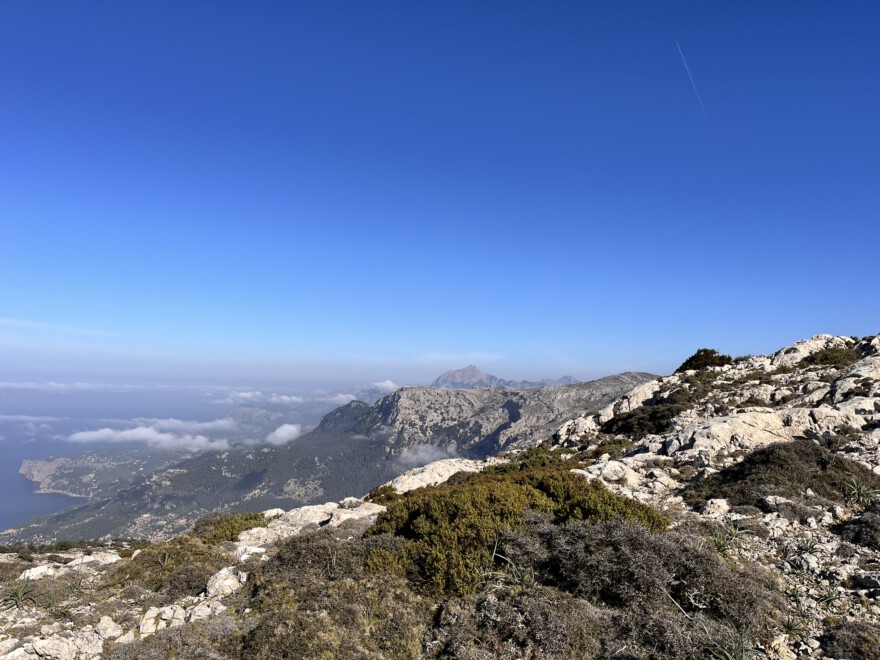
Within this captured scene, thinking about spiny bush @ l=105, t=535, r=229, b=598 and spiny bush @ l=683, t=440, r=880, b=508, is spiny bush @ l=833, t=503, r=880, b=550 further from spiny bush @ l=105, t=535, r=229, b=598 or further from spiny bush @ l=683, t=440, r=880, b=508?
spiny bush @ l=105, t=535, r=229, b=598

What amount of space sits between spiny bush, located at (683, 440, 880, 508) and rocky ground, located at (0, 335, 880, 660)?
0.18 ft

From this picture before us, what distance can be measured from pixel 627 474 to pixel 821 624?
10.4m

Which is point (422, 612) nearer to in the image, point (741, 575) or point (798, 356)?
point (741, 575)

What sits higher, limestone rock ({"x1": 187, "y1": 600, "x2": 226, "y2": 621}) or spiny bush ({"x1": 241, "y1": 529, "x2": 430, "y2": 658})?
spiny bush ({"x1": 241, "y1": 529, "x2": 430, "y2": 658})

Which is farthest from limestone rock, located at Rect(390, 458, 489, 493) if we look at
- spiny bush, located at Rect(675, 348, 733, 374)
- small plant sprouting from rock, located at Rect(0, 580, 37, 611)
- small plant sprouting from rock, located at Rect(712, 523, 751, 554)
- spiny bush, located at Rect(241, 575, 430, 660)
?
spiny bush, located at Rect(675, 348, 733, 374)

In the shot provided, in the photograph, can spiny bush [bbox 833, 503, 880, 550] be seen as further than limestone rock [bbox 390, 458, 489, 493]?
No

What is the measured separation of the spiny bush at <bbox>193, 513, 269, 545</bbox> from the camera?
1683 cm

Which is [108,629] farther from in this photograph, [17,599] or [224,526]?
[224,526]

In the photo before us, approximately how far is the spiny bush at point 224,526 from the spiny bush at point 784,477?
57.4ft

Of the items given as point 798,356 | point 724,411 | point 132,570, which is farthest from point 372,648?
point 798,356

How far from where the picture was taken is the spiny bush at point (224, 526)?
55.2 feet

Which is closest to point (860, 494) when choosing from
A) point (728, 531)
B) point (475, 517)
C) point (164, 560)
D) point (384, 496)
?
point (728, 531)

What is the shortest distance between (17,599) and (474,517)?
12388mm

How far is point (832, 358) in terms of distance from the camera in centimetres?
3228
